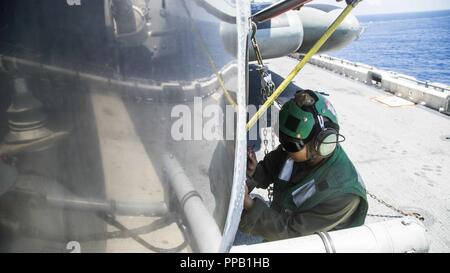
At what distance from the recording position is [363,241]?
7.24 feet

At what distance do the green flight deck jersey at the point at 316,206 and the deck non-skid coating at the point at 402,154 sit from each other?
1700 mm

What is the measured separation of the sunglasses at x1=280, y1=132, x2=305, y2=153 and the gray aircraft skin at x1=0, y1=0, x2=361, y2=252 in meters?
1.02

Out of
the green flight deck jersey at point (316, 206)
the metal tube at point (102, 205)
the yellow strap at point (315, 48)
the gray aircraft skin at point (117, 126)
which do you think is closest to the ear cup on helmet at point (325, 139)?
the green flight deck jersey at point (316, 206)

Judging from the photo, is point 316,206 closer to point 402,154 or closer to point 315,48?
point 315,48

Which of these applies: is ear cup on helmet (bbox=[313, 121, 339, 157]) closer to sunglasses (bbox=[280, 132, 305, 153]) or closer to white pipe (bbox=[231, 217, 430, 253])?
sunglasses (bbox=[280, 132, 305, 153])

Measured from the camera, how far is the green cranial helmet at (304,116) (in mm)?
2338

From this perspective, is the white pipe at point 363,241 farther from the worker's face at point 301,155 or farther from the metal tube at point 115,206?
the metal tube at point 115,206

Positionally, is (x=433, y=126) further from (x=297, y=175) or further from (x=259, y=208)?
(x=259, y=208)

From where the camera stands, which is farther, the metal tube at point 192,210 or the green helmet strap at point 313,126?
Answer: the green helmet strap at point 313,126

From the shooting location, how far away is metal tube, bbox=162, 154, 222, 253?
131 centimetres

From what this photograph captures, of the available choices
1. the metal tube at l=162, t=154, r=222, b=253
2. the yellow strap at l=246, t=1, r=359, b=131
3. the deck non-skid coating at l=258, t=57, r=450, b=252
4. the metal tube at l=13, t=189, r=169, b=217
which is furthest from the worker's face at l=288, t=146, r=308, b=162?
the deck non-skid coating at l=258, t=57, r=450, b=252

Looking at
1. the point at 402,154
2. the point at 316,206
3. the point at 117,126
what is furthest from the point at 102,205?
the point at 402,154

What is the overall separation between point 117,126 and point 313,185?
5.53 feet
